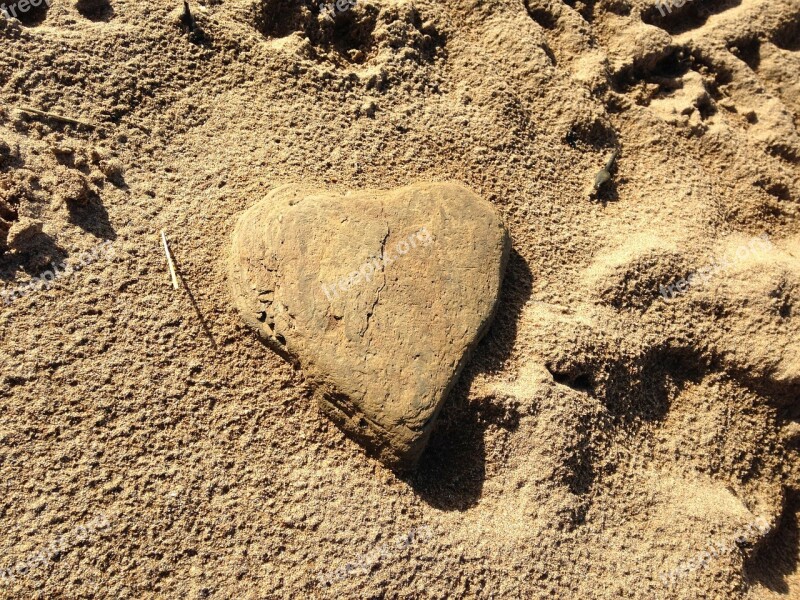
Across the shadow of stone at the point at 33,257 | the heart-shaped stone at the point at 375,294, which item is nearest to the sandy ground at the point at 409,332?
the shadow of stone at the point at 33,257

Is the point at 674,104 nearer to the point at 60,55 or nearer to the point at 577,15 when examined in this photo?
the point at 577,15

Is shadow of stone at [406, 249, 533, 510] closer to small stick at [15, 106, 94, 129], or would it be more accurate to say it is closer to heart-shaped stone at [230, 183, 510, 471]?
heart-shaped stone at [230, 183, 510, 471]

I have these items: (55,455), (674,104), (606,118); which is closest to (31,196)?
(55,455)

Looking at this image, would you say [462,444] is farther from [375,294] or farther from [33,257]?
[33,257]

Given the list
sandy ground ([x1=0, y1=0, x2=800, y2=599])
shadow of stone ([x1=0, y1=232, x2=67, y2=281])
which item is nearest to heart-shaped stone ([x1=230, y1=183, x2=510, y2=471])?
sandy ground ([x1=0, y1=0, x2=800, y2=599])

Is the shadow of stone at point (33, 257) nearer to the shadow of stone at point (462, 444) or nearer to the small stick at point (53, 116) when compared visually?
the small stick at point (53, 116)

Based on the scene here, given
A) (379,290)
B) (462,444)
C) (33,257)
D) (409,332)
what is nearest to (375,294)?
(379,290)

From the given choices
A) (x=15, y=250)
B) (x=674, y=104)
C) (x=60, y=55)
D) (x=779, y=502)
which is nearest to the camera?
(x=15, y=250)

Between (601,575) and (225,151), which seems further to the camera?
(225,151)
